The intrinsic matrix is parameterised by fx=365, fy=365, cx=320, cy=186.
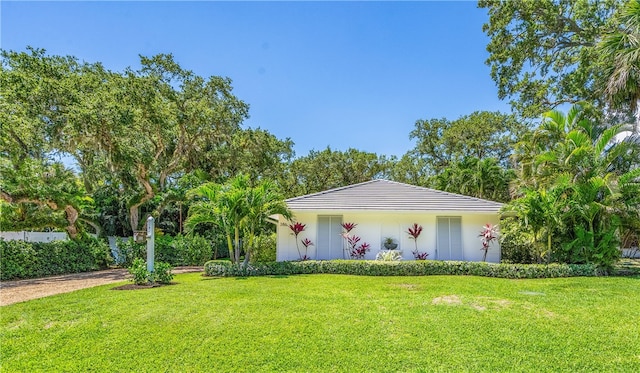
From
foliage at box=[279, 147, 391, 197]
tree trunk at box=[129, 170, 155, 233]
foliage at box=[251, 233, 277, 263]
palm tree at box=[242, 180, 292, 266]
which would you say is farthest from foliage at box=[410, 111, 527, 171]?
tree trunk at box=[129, 170, 155, 233]

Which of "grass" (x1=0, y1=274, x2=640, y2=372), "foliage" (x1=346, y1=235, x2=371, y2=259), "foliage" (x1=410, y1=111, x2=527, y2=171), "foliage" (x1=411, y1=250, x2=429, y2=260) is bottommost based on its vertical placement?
"grass" (x1=0, y1=274, x2=640, y2=372)

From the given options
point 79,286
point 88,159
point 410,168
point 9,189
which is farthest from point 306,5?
point 410,168

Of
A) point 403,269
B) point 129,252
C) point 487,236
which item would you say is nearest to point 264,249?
point 129,252

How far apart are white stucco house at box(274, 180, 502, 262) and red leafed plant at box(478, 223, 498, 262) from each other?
0.32m

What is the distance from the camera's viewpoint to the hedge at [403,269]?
1185 cm

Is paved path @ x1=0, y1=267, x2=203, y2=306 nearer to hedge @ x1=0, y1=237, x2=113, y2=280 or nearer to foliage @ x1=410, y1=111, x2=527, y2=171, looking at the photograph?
hedge @ x1=0, y1=237, x2=113, y2=280

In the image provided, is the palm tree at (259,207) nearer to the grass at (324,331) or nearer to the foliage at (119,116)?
the grass at (324,331)

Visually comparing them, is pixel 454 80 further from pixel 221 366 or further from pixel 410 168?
pixel 221 366

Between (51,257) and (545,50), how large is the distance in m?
23.0

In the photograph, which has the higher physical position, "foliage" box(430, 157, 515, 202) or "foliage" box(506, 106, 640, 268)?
"foliage" box(430, 157, 515, 202)

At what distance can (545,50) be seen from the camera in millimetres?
17500

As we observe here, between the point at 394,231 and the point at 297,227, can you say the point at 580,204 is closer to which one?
the point at 394,231

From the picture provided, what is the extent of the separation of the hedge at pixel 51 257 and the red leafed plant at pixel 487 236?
51.3ft

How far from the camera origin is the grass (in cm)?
473
